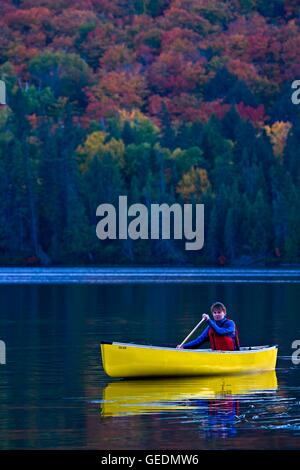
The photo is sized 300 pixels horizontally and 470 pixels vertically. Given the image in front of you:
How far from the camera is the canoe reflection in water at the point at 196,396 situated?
25064 mm

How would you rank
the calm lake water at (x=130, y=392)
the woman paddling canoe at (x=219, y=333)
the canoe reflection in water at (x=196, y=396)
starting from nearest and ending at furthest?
the calm lake water at (x=130, y=392) < the canoe reflection in water at (x=196, y=396) < the woman paddling canoe at (x=219, y=333)

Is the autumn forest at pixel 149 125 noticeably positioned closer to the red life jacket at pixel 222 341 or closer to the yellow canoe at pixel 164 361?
the red life jacket at pixel 222 341

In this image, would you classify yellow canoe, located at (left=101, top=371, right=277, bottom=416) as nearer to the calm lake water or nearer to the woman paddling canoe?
the calm lake water

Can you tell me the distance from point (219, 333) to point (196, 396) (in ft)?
10.3

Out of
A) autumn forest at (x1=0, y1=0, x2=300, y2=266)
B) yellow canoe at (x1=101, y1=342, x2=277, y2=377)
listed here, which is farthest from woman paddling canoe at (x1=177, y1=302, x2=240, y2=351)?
autumn forest at (x1=0, y1=0, x2=300, y2=266)

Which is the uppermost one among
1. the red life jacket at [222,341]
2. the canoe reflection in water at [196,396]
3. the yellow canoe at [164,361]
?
the red life jacket at [222,341]

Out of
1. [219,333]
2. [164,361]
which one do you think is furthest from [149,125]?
[164,361]

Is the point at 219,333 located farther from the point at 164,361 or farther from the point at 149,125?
the point at 149,125

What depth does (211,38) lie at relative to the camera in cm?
17288

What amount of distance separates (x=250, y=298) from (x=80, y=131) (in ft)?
245

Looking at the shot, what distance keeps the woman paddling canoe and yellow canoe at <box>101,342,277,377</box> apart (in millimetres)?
330

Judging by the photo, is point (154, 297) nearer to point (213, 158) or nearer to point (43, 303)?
point (43, 303)

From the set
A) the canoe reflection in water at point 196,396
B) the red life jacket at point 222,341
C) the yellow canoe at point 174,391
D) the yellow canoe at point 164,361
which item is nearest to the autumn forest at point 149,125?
the red life jacket at point 222,341

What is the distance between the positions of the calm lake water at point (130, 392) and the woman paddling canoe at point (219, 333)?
742 mm
